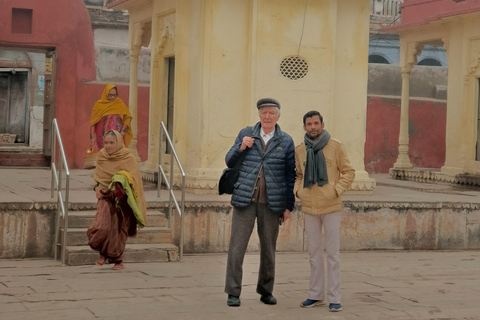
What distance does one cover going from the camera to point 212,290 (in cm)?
762

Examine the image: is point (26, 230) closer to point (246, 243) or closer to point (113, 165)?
point (113, 165)

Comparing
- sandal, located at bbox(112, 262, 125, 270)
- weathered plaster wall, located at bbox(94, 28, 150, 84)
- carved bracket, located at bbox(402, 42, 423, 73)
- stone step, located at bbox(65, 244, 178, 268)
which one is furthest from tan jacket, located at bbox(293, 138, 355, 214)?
weathered plaster wall, located at bbox(94, 28, 150, 84)

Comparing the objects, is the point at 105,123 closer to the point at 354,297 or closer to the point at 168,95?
the point at 168,95

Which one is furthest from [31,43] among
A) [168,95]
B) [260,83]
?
[260,83]

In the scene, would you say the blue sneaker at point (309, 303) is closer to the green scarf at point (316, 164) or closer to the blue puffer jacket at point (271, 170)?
the blue puffer jacket at point (271, 170)

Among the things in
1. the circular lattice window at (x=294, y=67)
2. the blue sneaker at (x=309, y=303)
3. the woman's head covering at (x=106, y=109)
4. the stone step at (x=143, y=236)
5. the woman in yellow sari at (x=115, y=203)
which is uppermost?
A: the circular lattice window at (x=294, y=67)

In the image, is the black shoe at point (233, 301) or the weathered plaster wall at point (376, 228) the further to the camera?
the weathered plaster wall at point (376, 228)

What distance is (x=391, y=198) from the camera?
11336 mm

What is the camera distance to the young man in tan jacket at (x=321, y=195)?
6.75 m

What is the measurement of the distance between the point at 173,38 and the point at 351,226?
3649 mm

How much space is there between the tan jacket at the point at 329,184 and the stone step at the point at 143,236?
302 cm

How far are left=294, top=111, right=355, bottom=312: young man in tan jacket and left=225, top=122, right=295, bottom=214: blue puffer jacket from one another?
10 centimetres

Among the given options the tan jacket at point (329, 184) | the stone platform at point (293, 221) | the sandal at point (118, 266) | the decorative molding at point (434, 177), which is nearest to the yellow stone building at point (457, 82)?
the decorative molding at point (434, 177)

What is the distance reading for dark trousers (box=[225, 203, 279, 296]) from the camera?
22.3 ft
